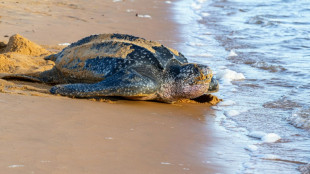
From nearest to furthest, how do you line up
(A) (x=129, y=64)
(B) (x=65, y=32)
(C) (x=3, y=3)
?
(A) (x=129, y=64) → (B) (x=65, y=32) → (C) (x=3, y=3)

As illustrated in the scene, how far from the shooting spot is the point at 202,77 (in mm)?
4270

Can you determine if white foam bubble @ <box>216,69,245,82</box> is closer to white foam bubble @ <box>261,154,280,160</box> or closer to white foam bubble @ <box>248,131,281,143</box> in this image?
white foam bubble @ <box>248,131,281,143</box>

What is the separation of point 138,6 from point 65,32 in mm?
5216

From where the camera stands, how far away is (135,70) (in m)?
4.20

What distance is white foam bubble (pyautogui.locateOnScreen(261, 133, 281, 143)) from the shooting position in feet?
11.2

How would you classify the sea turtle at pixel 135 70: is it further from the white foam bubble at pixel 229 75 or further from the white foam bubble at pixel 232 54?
the white foam bubble at pixel 232 54

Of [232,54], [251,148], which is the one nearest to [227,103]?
[251,148]

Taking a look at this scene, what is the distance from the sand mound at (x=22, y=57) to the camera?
4801mm

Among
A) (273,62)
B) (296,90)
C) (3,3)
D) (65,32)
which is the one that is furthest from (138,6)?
(296,90)

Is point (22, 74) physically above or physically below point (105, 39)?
below

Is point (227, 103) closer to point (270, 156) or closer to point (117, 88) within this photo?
point (117, 88)

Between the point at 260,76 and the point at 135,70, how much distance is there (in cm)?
213

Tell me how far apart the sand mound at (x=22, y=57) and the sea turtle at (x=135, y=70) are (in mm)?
386

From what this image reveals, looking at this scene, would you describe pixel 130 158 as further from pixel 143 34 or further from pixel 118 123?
pixel 143 34
